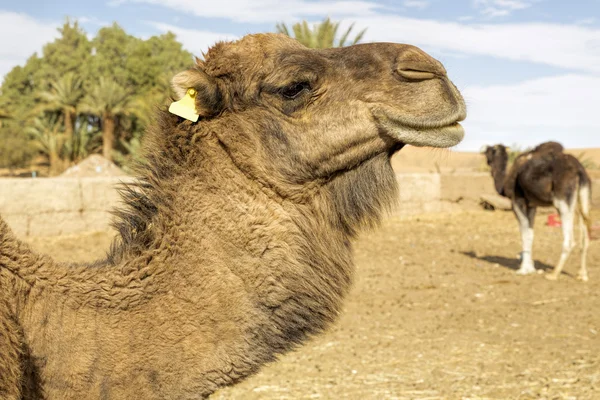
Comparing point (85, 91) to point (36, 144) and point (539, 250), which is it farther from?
point (539, 250)

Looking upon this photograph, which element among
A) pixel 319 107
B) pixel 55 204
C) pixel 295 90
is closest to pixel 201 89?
pixel 295 90

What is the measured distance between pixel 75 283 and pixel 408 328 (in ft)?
19.0

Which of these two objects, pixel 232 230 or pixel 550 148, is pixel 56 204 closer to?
pixel 550 148

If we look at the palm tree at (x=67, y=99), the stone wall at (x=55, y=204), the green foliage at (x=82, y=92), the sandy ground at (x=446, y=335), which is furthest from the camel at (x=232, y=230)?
the palm tree at (x=67, y=99)

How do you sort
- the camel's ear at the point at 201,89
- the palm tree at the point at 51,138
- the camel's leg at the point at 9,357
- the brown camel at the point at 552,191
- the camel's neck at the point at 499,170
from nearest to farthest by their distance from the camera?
the camel's leg at the point at 9,357, the camel's ear at the point at 201,89, the brown camel at the point at 552,191, the camel's neck at the point at 499,170, the palm tree at the point at 51,138

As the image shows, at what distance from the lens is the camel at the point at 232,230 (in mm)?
2512

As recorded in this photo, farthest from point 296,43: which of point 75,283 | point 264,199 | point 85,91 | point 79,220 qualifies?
point 85,91

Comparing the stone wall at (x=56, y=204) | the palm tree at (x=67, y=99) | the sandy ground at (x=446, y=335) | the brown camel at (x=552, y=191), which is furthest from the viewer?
the palm tree at (x=67, y=99)

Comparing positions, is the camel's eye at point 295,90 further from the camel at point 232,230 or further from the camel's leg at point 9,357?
the camel's leg at point 9,357

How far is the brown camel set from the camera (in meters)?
11.7

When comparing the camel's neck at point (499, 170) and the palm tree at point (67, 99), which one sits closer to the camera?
the camel's neck at point (499, 170)

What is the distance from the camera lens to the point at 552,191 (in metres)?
12.0

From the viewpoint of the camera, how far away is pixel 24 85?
48656 mm

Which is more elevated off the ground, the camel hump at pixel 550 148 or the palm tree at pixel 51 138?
the camel hump at pixel 550 148
